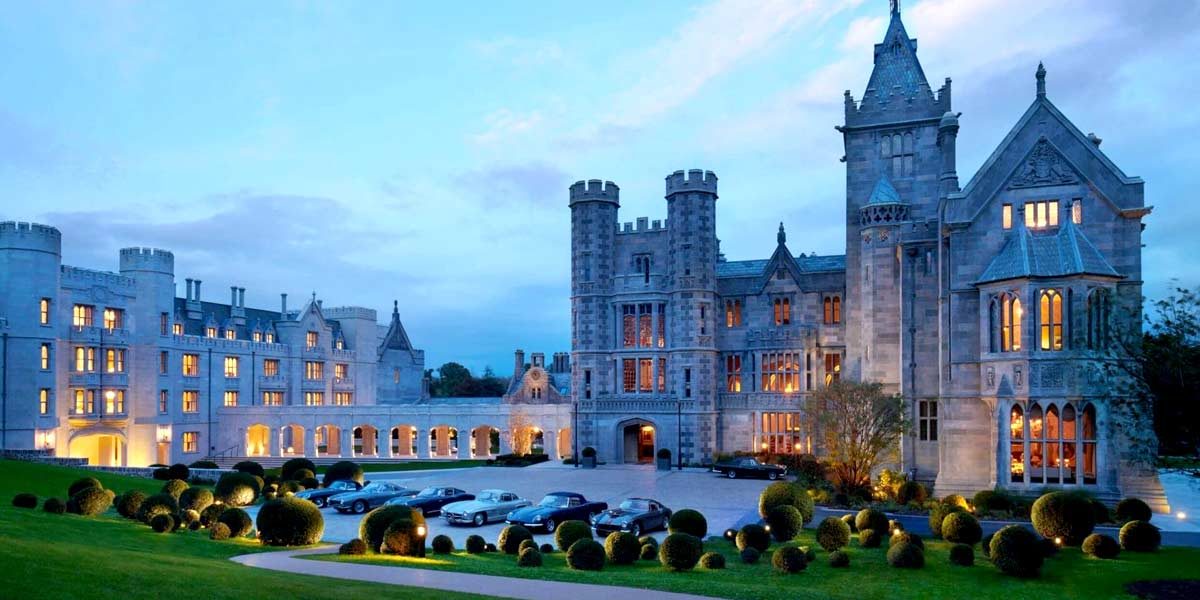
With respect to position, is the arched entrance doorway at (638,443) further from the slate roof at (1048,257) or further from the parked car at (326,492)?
the slate roof at (1048,257)

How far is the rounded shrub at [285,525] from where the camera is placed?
25.4m

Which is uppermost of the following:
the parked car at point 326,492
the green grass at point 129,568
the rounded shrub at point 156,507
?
the green grass at point 129,568

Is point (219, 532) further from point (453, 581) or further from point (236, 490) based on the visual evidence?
point (236, 490)

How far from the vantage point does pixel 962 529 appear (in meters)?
26.3

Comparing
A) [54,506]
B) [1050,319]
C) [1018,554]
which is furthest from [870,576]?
[54,506]

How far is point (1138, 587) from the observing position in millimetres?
21172

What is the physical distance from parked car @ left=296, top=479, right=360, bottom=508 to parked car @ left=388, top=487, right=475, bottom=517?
3.32 metres

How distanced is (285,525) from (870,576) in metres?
16.9

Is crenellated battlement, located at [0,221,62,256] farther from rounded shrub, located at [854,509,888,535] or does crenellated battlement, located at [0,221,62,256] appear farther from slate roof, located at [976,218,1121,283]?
slate roof, located at [976,218,1121,283]

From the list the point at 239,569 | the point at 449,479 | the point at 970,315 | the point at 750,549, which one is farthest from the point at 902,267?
the point at 239,569

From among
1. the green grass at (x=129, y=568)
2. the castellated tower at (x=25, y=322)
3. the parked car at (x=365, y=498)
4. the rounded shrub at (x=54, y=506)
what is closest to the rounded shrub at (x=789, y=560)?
the green grass at (x=129, y=568)

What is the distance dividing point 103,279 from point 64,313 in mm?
4053

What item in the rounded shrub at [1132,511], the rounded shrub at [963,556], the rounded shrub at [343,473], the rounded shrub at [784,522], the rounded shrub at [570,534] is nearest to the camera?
the rounded shrub at [963,556]

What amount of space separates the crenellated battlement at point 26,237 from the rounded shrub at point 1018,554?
186 feet
